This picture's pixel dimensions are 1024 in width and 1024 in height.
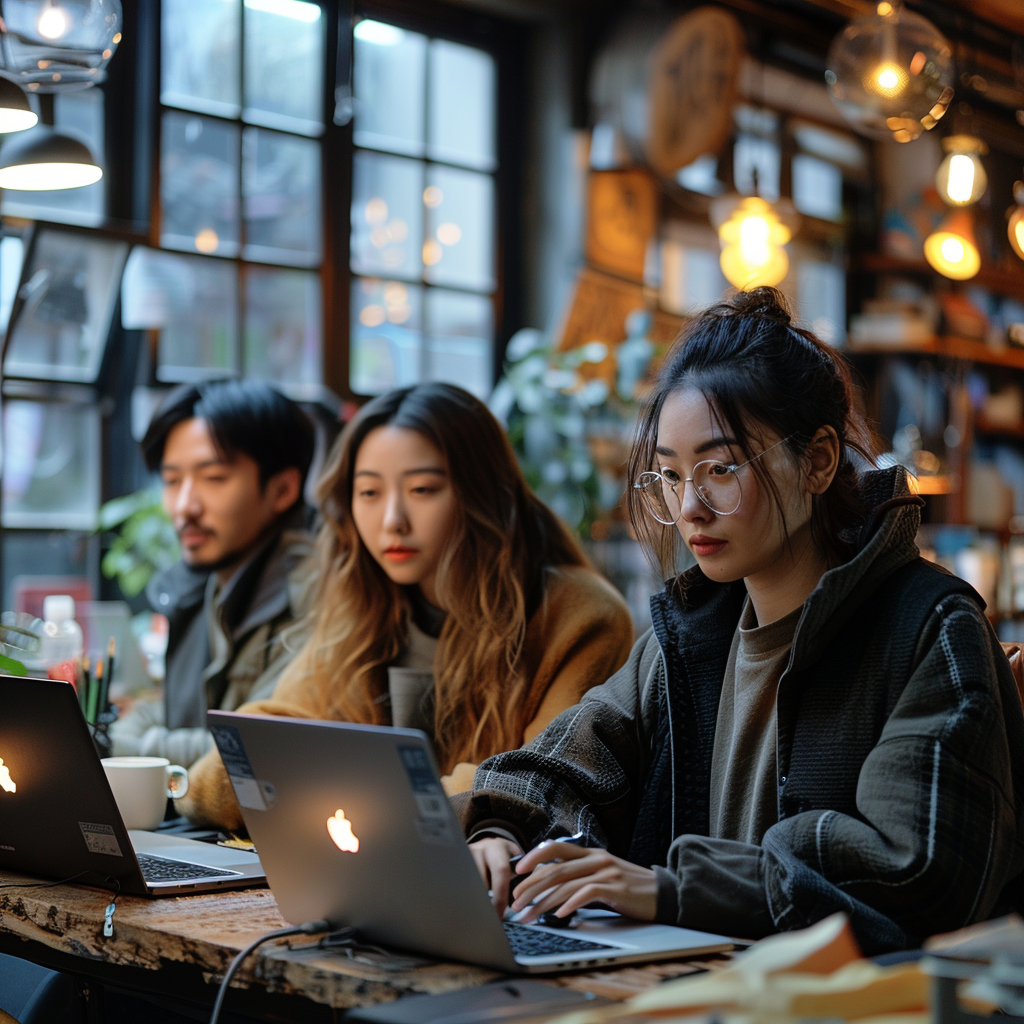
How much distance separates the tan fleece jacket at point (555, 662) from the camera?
1921 mm

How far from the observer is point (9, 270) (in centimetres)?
341

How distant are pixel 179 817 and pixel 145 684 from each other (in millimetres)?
1141

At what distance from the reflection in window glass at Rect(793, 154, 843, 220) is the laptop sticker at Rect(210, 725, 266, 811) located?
5.13 metres

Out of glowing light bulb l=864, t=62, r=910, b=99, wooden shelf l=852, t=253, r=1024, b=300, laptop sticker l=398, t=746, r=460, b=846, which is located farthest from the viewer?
wooden shelf l=852, t=253, r=1024, b=300

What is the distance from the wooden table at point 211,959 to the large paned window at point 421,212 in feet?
9.72

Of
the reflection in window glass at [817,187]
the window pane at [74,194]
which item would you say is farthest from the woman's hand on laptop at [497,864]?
the reflection in window glass at [817,187]

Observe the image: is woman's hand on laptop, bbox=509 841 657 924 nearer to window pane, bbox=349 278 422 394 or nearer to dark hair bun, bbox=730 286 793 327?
dark hair bun, bbox=730 286 793 327

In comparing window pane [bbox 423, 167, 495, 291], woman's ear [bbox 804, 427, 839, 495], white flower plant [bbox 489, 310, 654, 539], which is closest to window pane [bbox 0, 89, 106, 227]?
window pane [bbox 423, 167, 495, 291]

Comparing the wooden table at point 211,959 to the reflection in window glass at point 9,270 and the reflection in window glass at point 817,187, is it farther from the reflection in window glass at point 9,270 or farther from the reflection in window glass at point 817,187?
the reflection in window glass at point 817,187

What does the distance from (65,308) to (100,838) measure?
2.35 meters

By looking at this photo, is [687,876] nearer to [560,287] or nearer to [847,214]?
[560,287]

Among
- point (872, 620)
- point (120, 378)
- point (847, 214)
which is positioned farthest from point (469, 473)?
point (847, 214)

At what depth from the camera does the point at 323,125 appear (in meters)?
4.23

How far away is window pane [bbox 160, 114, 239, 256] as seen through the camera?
12.5 feet
